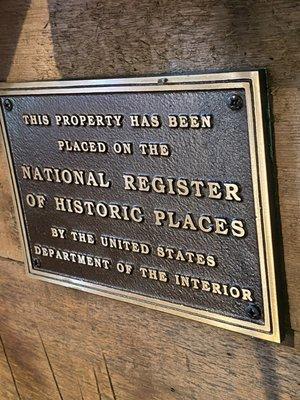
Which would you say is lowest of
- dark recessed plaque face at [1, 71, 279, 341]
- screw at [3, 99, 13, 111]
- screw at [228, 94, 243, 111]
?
dark recessed plaque face at [1, 71, 279, 341]

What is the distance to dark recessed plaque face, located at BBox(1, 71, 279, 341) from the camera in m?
1.20

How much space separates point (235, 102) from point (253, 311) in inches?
16.0

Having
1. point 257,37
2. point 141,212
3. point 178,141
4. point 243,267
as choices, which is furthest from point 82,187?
point 257,37

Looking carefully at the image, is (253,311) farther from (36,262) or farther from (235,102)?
(36,262)

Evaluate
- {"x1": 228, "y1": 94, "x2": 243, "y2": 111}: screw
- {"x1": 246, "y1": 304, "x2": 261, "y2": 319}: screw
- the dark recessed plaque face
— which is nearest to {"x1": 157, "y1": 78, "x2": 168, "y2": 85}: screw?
the dark recessed plaque face

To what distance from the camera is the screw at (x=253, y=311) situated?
126 cm

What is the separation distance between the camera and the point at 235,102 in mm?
1159

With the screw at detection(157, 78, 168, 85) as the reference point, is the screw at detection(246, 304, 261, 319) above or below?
below

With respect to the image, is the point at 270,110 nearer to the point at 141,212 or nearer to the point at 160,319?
the point at 141,212

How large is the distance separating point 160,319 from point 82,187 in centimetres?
35

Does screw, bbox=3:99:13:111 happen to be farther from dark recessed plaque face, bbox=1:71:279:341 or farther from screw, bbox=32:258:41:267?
screw, bbox=32:258:41:267

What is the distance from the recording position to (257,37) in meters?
1.13

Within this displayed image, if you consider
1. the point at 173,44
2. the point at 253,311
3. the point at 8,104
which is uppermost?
the point at 173,44

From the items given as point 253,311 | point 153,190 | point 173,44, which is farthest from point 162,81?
point 253,311
